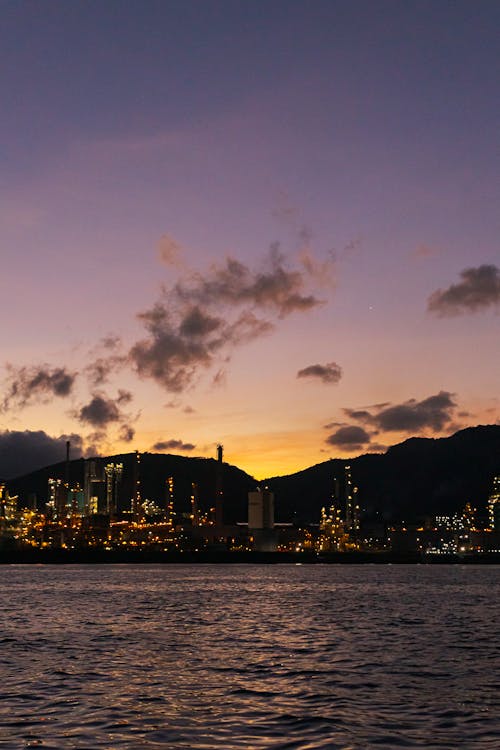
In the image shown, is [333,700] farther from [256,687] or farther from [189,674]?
[189,674]

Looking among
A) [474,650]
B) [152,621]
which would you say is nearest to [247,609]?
[152,621]

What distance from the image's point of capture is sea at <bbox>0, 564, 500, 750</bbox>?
25.2m

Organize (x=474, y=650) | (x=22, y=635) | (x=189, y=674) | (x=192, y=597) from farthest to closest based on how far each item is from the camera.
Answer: (x=192, y=597)
(x=22, y=635)
(x=474, y=650)
(x=189, y=674)

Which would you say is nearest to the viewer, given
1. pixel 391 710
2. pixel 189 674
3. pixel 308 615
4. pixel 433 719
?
pixel 433 719

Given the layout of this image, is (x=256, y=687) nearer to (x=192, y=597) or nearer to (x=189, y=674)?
(x=189, y=674)

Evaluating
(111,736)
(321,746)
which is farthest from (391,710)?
(111,736)

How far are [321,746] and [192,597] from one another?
92.5 metres

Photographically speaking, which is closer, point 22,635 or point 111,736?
point 111,736

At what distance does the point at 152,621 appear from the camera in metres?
71.7

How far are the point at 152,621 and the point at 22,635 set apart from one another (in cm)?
1441

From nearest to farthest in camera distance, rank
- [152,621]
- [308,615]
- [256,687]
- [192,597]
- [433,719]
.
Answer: [433,719], [256,687], [152,621], [308,615], [192,597]

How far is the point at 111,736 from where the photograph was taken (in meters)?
24.9

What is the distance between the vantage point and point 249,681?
36844 mm

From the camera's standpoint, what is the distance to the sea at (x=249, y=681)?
2525 cm
